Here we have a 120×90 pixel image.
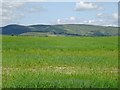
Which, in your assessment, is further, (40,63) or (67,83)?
(40,63)

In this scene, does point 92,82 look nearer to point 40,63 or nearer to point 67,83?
point 67,83

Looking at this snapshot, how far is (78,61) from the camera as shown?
101 ft

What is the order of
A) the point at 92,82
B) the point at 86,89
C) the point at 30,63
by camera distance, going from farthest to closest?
the point at 30,63, the point at 92,82, the point at 86,89

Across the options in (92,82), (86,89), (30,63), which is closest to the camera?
(86,89)

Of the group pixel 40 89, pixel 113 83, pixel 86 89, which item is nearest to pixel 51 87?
pixel 40 89

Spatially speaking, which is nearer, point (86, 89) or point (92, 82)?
point (86, 89)

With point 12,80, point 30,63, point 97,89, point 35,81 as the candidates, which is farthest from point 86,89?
point 30,63

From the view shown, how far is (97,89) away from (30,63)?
46.0 ft

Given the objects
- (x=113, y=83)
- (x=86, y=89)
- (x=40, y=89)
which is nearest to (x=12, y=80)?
(x=40, y=89)

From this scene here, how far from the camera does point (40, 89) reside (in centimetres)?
1616

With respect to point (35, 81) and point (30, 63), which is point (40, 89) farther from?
point (30, 63)

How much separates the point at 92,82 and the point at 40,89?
2630mm

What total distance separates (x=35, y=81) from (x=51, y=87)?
1237 millimetres

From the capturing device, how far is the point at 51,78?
18.1 metres
